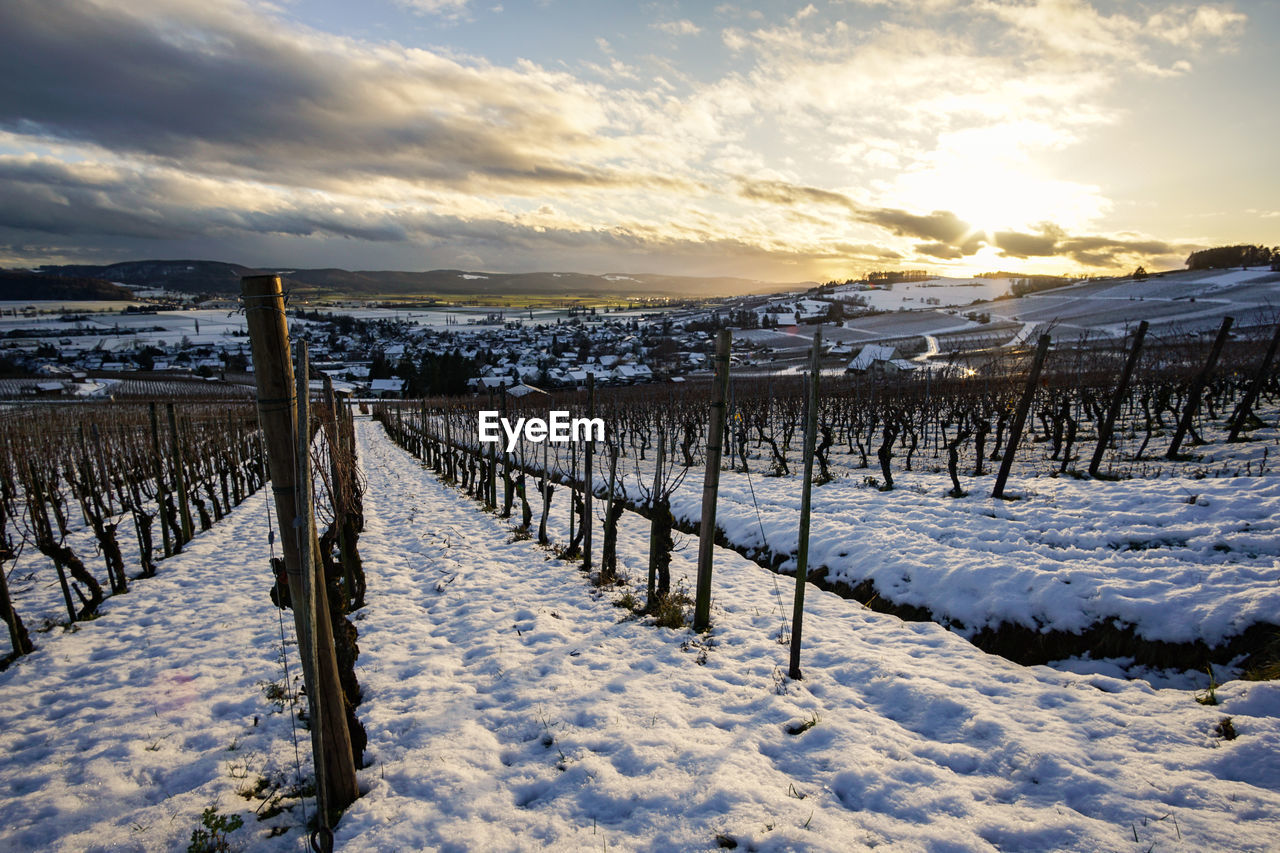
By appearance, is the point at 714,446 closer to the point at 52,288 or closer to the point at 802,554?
the point at 802,554

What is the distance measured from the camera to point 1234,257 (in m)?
88.4

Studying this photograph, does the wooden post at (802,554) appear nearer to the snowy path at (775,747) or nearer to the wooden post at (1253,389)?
the snowy path at (775,747)

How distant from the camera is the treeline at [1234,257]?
8290 cm

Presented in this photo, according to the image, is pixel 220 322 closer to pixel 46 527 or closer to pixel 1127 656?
pixel 46 527

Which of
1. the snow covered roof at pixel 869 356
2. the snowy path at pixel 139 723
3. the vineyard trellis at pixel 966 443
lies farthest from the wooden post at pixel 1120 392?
the snow covered roof at pixel 869 356

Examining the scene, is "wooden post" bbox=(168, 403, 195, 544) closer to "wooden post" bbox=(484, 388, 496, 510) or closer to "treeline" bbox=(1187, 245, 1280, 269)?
"wooden post" bbox=(484, 388, 496, 510)

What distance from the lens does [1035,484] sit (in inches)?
342

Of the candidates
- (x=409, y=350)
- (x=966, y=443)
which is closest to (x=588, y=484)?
(x=966, y=443)

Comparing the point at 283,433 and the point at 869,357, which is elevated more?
the point at 283,433

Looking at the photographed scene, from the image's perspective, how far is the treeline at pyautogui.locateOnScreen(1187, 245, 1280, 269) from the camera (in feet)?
272

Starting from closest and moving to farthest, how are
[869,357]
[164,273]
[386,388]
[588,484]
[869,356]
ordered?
1. [588,484]
2. [869,357]
3. [869,356]
4. [386,388]
5. [164,273]

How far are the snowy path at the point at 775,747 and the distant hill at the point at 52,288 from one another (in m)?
152

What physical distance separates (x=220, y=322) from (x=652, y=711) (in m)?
122

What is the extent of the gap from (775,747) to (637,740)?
913mm
